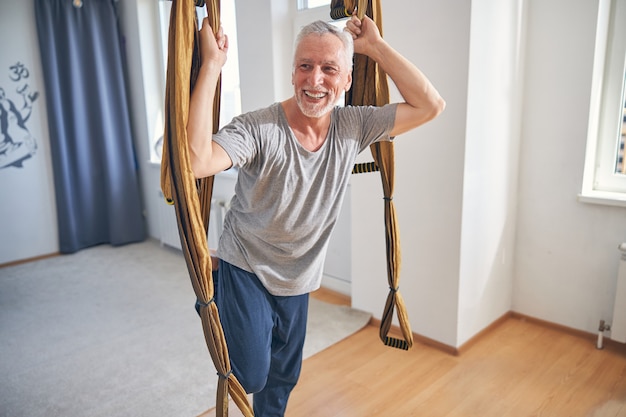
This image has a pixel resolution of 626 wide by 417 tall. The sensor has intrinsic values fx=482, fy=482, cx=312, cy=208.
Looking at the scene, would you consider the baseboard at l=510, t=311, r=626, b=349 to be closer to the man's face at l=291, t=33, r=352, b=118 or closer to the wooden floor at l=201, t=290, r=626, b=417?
the wooden floor at l=201, t=290, r=626, b=417

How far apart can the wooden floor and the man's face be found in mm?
1375

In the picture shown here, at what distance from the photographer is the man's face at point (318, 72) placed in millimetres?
1290

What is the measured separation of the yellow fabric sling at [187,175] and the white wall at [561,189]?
2.08m

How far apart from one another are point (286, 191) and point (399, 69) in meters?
0.50

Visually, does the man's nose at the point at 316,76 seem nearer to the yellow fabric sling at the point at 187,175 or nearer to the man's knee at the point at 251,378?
the yellow fabric sling at the point at 187,175

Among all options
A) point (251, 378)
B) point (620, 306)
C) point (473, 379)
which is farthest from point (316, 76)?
point (620, 306)

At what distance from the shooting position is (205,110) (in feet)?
3.59

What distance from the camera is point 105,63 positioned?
4.43 metres

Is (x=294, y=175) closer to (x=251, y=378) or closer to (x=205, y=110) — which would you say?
(x=205, y=110)

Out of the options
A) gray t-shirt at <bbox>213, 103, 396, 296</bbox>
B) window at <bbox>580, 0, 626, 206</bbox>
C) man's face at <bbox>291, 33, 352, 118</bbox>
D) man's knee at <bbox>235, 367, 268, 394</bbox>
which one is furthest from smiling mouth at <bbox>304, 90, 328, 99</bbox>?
window at <bbox>580, 0, 626, 206</bbox>

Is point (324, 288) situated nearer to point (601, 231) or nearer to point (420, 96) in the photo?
point (601, 231)

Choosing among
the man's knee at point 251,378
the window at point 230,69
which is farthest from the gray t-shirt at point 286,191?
the window at point 230,69

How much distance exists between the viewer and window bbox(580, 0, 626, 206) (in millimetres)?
2461

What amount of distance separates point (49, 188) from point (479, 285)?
150 inches
